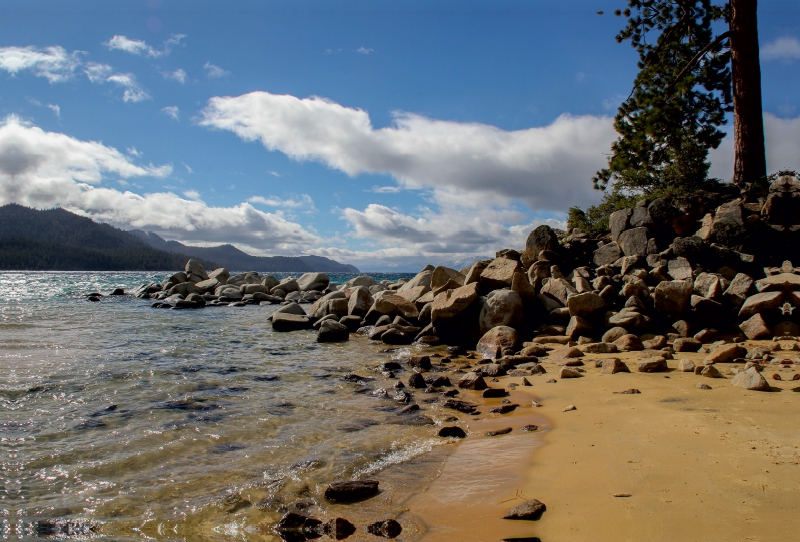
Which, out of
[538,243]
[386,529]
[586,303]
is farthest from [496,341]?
[386,529]

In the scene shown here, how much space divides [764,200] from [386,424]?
14725mm

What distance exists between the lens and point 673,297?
34.1 feet

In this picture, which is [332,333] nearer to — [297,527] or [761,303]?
[297,527]

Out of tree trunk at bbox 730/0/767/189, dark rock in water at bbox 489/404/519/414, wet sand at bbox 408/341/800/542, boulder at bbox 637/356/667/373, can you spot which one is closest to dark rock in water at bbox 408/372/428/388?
dark rock in water at bbox 489/404/519/414

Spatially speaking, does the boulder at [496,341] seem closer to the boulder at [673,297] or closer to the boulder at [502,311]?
the boulder at [502,311]

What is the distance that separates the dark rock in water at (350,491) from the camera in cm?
397

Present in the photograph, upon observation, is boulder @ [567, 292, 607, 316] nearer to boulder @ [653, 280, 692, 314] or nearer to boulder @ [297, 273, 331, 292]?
boulder @ [653, 280, 692, 314]

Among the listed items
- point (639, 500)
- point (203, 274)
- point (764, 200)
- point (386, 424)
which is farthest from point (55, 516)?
point (203, 274)

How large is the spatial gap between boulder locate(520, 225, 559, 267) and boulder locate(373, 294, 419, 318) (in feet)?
13.2

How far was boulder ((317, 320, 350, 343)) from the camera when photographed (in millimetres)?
13656

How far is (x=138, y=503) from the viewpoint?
392 centimetres

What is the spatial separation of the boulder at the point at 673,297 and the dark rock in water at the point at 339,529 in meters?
9.57

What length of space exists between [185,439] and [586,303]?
9053 mm

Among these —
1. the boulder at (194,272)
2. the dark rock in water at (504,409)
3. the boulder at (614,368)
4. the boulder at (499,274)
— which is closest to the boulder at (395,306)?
the boulder at (499,274)
